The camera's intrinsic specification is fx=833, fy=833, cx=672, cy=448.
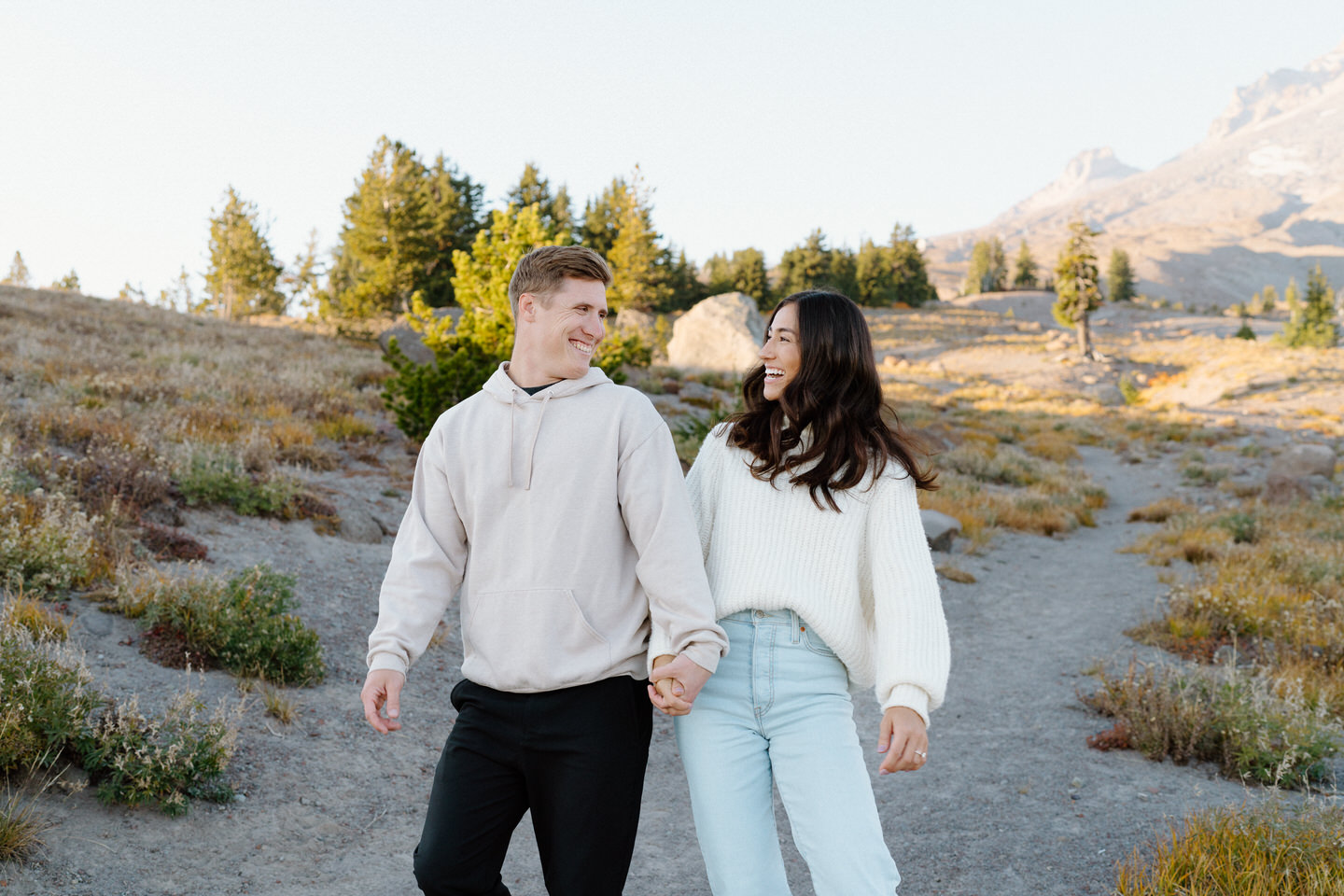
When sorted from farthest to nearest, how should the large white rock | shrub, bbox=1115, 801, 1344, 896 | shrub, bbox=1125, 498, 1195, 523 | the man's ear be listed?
the large white rock < shrub, bbox=1125, 498, 1195, 523 < shrub, bbox=1115, 801, 1344, 896 < the man's ear

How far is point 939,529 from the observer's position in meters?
11.6

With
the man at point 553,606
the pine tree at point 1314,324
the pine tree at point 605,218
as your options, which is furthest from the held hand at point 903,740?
the pine tree at point 1314,324

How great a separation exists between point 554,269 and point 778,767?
1428 millimetres

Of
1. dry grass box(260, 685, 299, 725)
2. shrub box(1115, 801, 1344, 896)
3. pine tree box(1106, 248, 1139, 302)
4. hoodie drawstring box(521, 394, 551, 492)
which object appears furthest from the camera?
pine tree box(1106, 248, 1139, 302)

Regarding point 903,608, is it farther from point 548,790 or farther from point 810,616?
point 548,790

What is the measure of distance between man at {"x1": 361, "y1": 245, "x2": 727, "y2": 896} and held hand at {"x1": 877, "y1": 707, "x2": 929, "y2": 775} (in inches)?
17.3

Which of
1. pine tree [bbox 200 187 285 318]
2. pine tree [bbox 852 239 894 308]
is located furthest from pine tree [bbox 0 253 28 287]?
A: pine tree [bbox 852 239 894 308]

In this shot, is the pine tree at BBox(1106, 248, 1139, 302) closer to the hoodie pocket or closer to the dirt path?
the dirt path

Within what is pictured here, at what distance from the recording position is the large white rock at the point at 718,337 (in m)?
30.0

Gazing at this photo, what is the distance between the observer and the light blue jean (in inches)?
77.0

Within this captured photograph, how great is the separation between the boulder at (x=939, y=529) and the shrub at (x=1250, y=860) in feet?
26.0

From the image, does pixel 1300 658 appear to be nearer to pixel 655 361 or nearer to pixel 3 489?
pixel 3 489

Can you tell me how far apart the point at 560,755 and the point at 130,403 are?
10966 mm

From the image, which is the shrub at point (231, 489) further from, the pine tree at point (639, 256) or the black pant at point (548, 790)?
the pine tree at point (639, 256)
